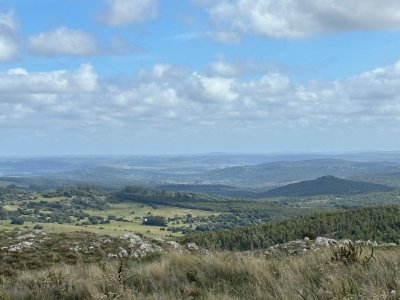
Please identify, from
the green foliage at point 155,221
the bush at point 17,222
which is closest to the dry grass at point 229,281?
the bush at point 17,222

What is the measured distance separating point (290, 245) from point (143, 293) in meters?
22.2

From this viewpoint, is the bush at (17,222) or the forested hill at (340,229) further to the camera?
the bush at (17,222)

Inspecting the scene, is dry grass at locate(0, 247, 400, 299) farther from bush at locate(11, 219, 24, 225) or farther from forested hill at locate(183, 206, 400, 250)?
bush at locate(11, 219, 24, 225)

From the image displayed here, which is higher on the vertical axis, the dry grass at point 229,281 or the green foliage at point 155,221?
the dry grass at point 229,281

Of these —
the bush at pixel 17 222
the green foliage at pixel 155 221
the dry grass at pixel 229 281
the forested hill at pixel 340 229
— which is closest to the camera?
the dry grass at pixel 229 281

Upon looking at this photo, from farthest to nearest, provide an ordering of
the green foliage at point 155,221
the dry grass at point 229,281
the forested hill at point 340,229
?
the green foliage at point 155,221
the forested hill at point 340,229
the dry grass at point 229,281

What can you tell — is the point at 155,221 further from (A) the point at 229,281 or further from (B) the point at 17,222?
(A) the point at 229,281

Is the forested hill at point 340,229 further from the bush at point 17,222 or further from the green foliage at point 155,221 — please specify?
the green foliage at point 155,221

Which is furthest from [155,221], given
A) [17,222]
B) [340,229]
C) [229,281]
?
[229,281]

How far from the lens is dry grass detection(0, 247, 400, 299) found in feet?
26.5

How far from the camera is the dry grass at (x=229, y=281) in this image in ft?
26.5

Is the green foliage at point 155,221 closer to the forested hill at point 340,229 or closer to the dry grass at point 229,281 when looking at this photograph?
the forested hill at point 340,229

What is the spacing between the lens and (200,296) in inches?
350

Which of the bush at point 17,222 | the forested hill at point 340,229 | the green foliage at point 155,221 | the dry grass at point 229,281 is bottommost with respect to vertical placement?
the green foliage at point 155,221
